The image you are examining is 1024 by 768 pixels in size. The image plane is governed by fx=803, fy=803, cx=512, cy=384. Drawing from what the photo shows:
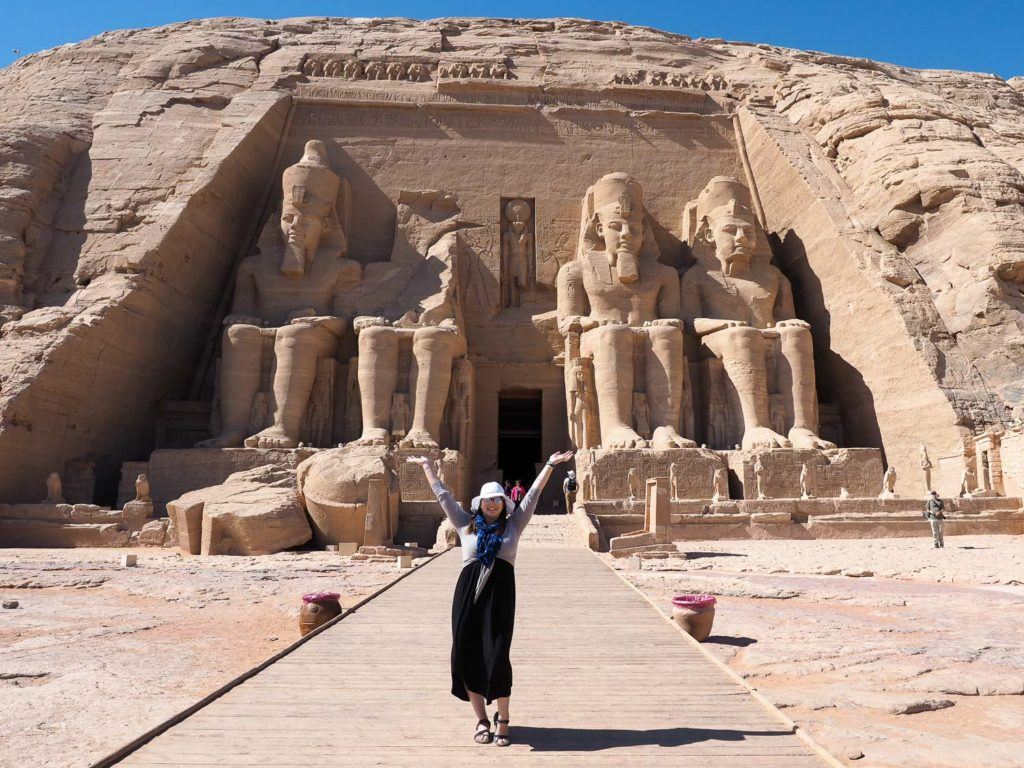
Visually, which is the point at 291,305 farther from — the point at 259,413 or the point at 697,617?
the point at 697,617

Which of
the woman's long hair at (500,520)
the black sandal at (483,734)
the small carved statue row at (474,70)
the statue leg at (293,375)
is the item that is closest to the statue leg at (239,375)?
the statue leg at (293,375)

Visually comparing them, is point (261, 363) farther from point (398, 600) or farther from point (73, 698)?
point (73, 698)

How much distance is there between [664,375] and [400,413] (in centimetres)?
408

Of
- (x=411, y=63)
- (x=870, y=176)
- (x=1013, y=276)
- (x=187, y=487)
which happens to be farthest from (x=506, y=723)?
(x=411, y=63)

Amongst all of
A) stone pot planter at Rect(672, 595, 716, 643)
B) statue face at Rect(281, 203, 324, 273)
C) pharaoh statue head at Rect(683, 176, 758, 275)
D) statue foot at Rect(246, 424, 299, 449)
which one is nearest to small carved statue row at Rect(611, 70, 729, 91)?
pharaoh statue head at Rect(683, 176, 758, 275)

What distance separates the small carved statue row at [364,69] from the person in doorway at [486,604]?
15103 millimetres

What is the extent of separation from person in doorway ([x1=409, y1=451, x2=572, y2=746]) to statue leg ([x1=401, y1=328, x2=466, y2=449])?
30.1ft

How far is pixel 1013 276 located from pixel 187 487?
38.8ft

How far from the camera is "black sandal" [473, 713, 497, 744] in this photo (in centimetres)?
246

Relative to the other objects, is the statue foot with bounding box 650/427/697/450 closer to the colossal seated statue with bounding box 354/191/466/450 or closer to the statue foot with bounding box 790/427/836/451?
the statue foot with bounding box 790/427/836/451

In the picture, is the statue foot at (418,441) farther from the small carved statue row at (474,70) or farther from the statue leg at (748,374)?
the small carved statue row at (474,70)

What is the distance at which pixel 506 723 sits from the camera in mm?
2465

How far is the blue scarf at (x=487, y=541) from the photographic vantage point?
8.84 feet

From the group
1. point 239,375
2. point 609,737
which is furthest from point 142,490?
point 609,737
